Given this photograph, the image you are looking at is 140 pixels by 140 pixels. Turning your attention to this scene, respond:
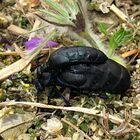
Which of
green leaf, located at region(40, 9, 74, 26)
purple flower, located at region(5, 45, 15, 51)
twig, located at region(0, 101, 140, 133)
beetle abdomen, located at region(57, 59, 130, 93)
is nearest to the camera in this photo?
twig, located at region(0, 101, 140, 133)

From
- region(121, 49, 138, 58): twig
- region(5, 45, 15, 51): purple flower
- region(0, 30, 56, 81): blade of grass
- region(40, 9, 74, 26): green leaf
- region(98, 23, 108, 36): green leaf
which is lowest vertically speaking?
region(121, 49, 138, 58): twig

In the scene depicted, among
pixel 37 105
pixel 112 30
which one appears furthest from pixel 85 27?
pixel 37 105

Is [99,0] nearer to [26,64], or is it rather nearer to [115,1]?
[115,1]

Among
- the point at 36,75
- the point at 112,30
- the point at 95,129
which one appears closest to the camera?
the point at 95,129

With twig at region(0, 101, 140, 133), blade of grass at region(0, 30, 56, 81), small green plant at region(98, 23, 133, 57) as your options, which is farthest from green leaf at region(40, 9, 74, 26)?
twig at region(0, 101, 140, 133)

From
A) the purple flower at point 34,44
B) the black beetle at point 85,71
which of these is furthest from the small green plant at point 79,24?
the black beetle at point 85,71

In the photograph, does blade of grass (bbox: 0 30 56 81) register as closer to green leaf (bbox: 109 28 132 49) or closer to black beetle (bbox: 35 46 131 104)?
black beetle (bbox: 35 46 131 104)

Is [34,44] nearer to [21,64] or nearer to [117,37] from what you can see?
[21,64]

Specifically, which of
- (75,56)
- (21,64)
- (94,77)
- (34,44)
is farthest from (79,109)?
(34,44)
